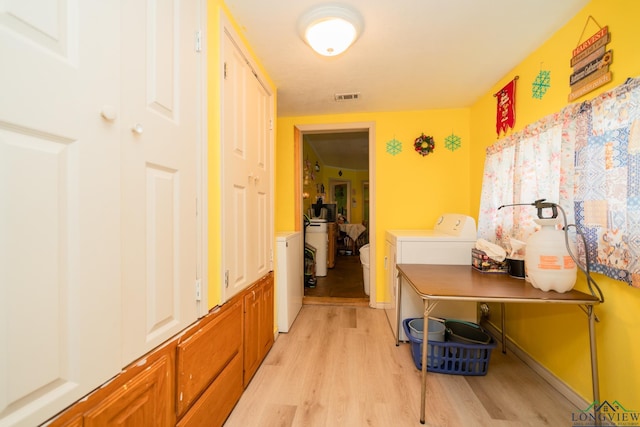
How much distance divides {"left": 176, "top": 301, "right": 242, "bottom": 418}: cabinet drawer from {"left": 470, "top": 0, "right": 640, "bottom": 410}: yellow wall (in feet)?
6.43

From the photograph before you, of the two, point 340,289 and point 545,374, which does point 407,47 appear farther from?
point 340,289

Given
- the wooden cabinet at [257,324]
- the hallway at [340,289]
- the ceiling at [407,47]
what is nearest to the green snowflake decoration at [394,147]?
the ceiling at [407,47]

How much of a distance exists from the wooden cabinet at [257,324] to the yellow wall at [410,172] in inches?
47.2

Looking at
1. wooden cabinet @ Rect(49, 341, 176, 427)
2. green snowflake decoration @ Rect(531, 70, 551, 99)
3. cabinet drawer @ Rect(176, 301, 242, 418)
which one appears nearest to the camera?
wooden cabinet @ Rect(49, 341, 176, 427)

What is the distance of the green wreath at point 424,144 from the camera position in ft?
9.30

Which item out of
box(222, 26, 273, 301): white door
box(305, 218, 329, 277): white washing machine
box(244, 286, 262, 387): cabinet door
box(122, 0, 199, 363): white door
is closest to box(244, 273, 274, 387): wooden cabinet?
box(244, 286, 262, 387): cabinet door

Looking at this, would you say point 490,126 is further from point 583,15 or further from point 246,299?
point 246,299

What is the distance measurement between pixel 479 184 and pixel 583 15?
1.45 metres

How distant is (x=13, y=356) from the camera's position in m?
0.51

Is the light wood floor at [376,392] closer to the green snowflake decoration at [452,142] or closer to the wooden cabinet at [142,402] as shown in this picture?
Result: the wooden cabinet at [142,402]

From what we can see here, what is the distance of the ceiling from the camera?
1.40 metres

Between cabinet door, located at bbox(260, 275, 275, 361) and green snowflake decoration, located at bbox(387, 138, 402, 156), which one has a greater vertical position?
green snowflake decoration, located at bbox(387, 138, 402, 156)

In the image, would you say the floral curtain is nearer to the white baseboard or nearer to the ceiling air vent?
the white baseboard

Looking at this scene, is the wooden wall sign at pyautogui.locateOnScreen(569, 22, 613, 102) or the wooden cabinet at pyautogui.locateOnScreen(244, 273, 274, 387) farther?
the wooden cabinet at pyautogui.locateOnScreen(244, 273, 274, 387)
